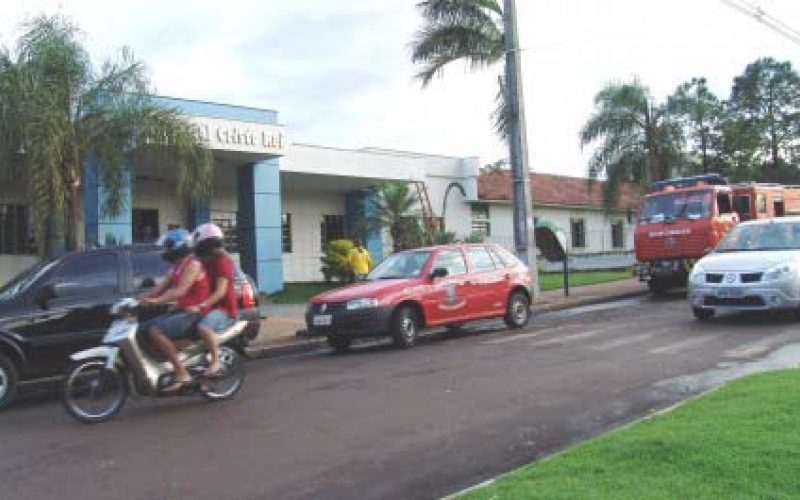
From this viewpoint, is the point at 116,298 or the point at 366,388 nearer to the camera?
the point at 366,388

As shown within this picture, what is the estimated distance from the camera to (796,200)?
886 inches

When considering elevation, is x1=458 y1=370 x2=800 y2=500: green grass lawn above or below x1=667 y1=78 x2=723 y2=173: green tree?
below

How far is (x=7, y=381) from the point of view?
9.01 metres

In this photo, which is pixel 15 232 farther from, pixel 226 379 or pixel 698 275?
pixel 698 275

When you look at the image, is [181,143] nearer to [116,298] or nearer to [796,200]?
[116,298]

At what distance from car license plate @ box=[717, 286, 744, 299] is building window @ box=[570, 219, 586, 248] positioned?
27.2m

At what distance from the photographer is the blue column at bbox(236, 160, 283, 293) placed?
22.9m

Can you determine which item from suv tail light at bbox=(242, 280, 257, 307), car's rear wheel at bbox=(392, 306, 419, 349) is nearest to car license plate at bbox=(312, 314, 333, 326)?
car's rear wheel at bbox=(392, 306, 419, 349)

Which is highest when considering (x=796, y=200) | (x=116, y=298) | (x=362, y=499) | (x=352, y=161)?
(x=352, y=161)

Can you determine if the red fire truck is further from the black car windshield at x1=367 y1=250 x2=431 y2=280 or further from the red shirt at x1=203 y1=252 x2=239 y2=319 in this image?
the red shirt at x1=203 y1=252 x2=239 y2=319

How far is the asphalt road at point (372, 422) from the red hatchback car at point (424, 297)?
57cm

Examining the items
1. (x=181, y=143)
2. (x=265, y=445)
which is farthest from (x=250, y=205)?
(x=265, y=445)

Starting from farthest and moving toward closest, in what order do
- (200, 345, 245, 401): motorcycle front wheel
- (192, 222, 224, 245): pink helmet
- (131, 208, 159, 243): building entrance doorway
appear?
1. (131, 208, 159, 243): building entrance doorway
2. (200, 345, 245, 401): motorcycle front wheel
3. (192, 222, 224, 245): pink helmet

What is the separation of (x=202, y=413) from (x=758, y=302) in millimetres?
8347
